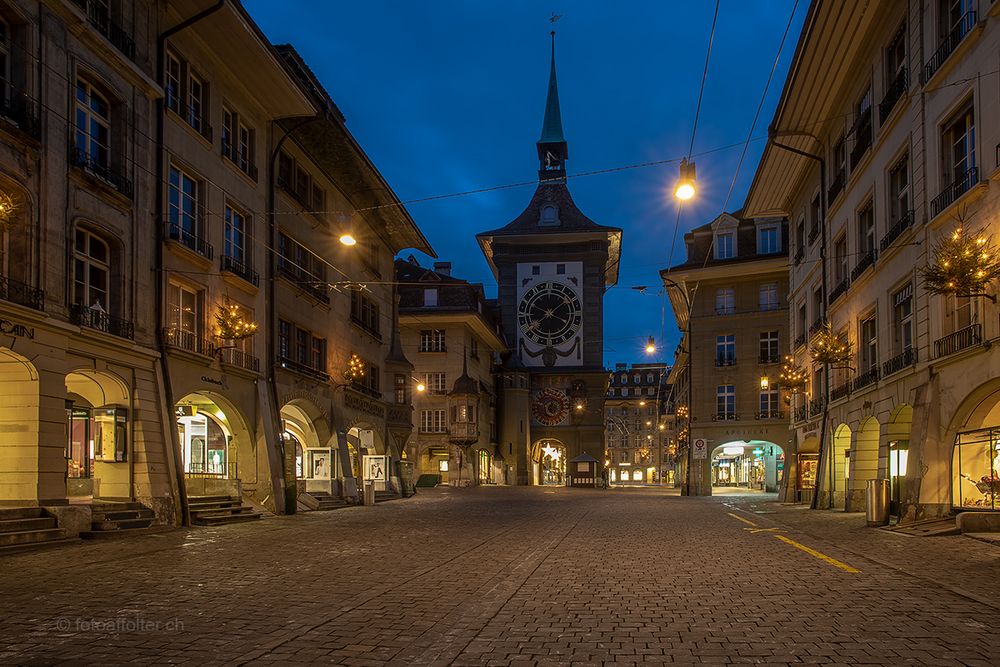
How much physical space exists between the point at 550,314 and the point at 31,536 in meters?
63.7

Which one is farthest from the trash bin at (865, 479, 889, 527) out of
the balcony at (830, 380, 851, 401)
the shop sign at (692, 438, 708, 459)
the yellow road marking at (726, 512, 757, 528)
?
the shop sign at (692, 438, 708, 459)

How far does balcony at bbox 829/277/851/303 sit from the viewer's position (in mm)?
27062

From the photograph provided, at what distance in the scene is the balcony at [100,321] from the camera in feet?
59.6

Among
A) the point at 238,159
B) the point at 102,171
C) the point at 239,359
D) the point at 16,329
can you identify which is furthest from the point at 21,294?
the point at 238,159

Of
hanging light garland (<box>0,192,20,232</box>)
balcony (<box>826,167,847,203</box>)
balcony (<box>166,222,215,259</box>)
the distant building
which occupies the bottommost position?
the distant building

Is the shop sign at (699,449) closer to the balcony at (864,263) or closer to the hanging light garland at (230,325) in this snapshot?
the balcony at (864,263)

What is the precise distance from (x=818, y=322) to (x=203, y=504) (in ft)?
70.2

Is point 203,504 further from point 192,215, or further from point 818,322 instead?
point 818,322

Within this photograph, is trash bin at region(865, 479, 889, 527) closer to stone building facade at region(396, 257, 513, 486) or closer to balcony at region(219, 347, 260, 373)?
balcony at region(219, 347, 260, 373)

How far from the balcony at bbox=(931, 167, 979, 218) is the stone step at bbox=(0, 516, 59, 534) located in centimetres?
1799

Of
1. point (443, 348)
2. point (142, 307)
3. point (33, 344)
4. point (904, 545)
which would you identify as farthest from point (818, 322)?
point (443, 348)

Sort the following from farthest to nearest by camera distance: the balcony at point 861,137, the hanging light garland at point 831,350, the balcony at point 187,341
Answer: the hanging light garland at point 831,350
the balcony at point 861,137
the balcony at point 187,341

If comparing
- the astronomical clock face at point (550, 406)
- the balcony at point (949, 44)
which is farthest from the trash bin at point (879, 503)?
the astronomical clock face at point (550, 406)

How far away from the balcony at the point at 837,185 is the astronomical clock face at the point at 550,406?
4824 cm
